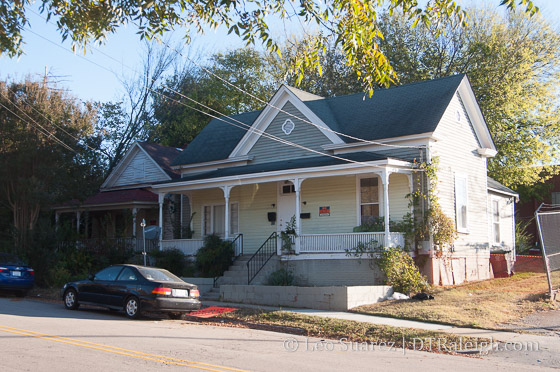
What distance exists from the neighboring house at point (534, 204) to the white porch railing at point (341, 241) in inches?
929

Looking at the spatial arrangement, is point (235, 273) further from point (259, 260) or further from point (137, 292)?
point (137, 292)

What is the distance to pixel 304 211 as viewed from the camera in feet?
72.2

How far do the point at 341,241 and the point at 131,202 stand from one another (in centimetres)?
1135

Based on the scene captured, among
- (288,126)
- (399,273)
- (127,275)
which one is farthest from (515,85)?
(127,275)

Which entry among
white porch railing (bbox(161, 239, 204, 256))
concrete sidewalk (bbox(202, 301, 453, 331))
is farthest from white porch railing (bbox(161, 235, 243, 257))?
concrete sidewalk (bbox(202, 301, 453, 331))

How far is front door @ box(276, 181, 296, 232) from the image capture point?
22.3 meters

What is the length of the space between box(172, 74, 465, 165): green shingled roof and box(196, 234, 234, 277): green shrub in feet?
17.0

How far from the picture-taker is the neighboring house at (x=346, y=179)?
→ 19.3 meters

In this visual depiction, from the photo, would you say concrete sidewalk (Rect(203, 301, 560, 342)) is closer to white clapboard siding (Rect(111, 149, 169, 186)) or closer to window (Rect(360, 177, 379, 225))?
window (Rect(360, 177, 379, 225))

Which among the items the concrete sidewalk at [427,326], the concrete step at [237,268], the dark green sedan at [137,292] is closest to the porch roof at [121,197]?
the concrete step at [237,268]

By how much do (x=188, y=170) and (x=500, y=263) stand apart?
14.3 m

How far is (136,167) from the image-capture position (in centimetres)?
2970

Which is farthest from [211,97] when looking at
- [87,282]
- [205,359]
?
[205,359]

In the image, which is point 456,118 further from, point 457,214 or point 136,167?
point 136,167
